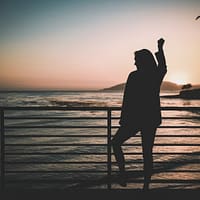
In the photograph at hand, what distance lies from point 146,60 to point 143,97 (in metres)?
0.49

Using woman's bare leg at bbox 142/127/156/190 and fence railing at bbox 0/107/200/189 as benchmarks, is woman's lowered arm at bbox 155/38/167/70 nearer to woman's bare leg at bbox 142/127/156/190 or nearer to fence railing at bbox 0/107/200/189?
fence railing at bbox 0/107/200/189

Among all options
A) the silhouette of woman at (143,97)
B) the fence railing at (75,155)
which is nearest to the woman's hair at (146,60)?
the silhouette of woman at (143,97)

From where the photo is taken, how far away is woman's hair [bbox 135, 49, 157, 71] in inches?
155

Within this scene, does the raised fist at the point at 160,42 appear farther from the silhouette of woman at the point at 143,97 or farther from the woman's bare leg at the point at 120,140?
the woman's bare leg at the point at 120,140

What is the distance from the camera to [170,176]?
9.73 metres

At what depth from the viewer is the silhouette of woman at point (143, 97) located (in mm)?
3984

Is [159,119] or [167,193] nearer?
[159,119]

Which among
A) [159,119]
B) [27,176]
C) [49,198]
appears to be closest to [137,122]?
[159,119]

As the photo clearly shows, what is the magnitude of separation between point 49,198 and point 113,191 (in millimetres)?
960

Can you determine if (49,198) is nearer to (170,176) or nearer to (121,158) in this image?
(121,158)

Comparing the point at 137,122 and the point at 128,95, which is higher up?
the point at 128,95

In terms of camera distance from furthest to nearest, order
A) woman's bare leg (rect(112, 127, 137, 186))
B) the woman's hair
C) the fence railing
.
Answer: the fence railing → woman's bare leg (rect(112, 127, 137, 186)) → the woman's hair

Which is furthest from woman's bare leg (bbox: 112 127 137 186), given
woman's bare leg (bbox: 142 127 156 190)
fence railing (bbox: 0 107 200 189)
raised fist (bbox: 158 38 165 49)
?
raised fist (bbox: 158 38 165 49)

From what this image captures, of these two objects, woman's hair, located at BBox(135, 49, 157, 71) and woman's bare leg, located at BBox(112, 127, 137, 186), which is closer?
woman's hair, located at BBox(135, 49, 157, 71)
